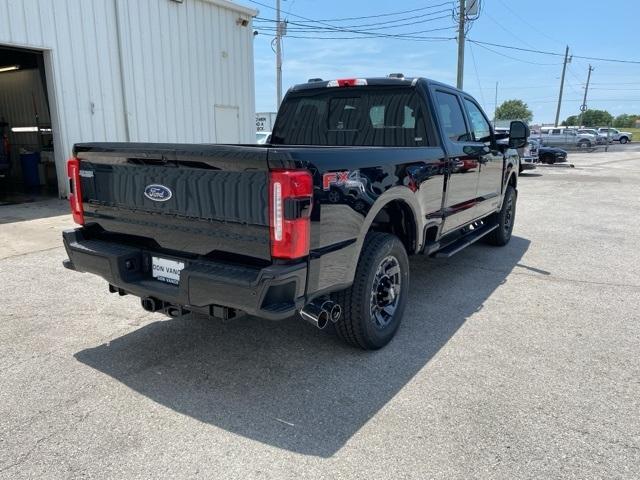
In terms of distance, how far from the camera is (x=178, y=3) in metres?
11.6

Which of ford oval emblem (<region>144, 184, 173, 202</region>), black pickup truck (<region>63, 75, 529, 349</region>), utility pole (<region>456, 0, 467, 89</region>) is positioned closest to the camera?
black pickup truck (<region>63, 75, 529, 349</region>)

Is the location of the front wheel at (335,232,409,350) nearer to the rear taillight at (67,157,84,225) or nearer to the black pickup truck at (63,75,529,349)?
the black pickup truck at (63,75,529,349)


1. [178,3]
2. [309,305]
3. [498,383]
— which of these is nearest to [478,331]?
[498,383]

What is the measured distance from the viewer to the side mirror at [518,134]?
6043 millimetres

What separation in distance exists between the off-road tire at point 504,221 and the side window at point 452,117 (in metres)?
1.91

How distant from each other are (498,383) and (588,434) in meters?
0.63

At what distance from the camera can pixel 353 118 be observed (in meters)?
4.69

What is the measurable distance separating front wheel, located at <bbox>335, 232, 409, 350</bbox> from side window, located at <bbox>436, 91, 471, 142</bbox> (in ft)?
5.16

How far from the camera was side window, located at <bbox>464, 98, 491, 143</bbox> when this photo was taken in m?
5.52

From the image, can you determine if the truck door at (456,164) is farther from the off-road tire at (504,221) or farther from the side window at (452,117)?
the off-road tire at (504,221)

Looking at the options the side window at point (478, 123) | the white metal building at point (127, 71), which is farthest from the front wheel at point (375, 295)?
the white metal building at point (127, 71)

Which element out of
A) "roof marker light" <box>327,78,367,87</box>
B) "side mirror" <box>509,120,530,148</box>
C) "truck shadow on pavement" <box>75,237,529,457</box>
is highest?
"roof marker light" <box>327,78,367,87</box>

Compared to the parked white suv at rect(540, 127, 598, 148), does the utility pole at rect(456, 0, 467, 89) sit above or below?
above

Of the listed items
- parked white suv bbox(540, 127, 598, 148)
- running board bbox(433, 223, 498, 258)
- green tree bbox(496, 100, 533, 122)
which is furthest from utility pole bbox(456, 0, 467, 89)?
green tree bbox(496, 100, 533, 122)
